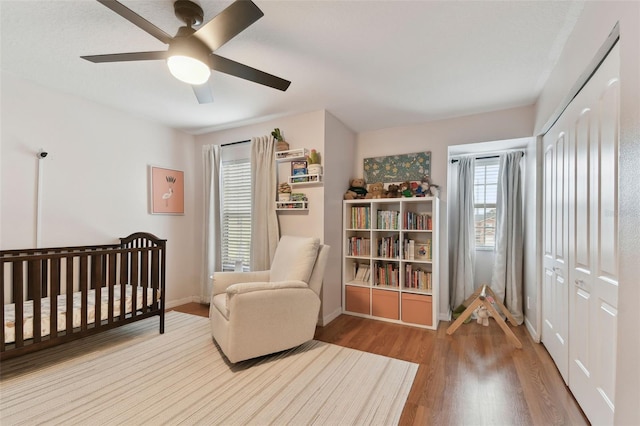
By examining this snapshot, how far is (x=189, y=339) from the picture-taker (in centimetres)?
259

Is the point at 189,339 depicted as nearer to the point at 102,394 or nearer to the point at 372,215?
the point at 102,394

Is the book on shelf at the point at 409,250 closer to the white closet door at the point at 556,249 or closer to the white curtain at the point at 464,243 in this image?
the white curtain at the point at 464,243

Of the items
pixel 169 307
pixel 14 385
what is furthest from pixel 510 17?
pixel 169 307

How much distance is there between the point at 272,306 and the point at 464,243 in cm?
249

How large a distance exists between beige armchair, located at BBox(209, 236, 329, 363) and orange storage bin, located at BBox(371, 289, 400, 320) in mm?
1038

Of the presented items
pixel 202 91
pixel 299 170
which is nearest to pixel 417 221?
pixel 299 170

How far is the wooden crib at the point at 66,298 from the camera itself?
6.04 feet

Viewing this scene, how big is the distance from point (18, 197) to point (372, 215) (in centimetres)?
340

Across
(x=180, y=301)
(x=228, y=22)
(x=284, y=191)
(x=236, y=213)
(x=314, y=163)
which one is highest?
(x=228, y=22)

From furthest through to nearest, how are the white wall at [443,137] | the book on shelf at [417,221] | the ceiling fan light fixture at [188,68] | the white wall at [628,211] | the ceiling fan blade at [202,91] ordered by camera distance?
1. the book on shelf at [417,221]
2. the white wall at [443,137]
3. the ceiling fan blade at [202,91]
4. the ceiling fan light fixture at [188,68]
5. the white wall at [628,211]

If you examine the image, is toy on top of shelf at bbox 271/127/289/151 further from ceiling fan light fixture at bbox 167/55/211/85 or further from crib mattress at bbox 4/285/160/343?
crib mattress at bbox 4/285/160/343

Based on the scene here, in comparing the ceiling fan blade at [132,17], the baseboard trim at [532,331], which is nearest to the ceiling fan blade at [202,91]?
the ceiling fan blade at [132,17]

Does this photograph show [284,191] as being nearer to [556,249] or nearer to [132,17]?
[132,17]

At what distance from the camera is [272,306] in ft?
7.06
